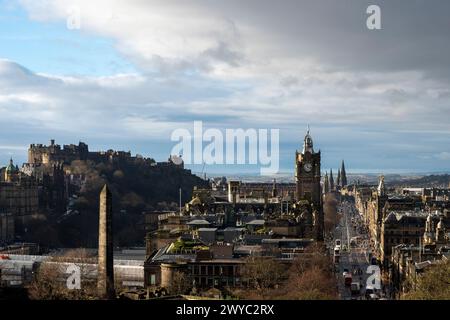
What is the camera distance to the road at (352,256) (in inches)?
2291

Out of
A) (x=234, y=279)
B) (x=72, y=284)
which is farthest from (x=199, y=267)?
(x=72, y=284)

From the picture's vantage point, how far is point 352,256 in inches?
3447

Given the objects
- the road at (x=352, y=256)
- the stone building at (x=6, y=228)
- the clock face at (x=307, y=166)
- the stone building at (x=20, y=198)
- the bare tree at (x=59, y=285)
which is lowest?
the road at (x=352, y=256)

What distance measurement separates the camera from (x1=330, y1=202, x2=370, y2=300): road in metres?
58.2

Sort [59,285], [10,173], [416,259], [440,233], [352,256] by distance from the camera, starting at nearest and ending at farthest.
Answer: [59,285]
[416,259]
[440,233]
[352,256]
[10,173]

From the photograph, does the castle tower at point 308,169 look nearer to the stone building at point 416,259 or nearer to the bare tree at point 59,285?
the stone building at point 416,259

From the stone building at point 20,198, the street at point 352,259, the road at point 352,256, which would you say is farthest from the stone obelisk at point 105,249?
the stone building at point 20,198

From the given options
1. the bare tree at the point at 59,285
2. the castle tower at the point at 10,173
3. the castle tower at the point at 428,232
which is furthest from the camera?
the castle tower at the point at 10,173

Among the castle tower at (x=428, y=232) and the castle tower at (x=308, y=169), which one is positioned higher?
the castle tower at (x=308, y=169)

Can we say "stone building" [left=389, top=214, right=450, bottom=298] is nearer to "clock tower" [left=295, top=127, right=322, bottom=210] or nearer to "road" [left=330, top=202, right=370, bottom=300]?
"road" [left=330, top=202, right=370, bottom=300]

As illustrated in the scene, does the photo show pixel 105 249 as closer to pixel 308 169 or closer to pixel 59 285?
pixel 59 285

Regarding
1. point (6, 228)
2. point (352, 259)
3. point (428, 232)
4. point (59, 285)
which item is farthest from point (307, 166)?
point (59, 285)
